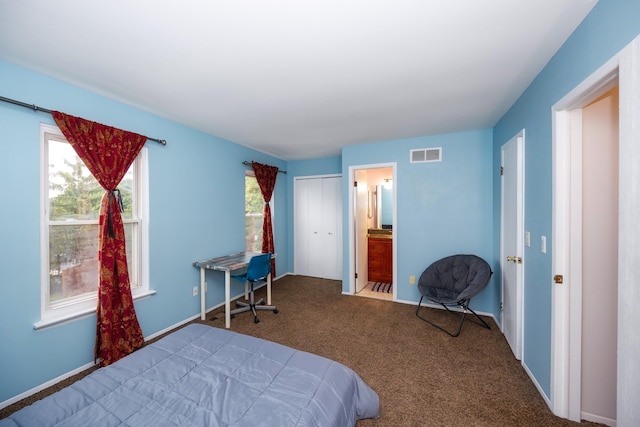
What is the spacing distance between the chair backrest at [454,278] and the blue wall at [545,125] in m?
0.62

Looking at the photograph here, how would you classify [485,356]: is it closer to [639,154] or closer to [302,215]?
[639,154]

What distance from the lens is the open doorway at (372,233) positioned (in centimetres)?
404

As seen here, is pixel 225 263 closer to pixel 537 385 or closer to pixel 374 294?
pixel 374 294

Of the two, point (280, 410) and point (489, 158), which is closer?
point (280, 410)

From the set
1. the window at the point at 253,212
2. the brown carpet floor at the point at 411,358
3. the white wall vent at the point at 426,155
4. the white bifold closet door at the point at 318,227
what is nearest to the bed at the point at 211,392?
the brown carpet floor at the point at 411,358

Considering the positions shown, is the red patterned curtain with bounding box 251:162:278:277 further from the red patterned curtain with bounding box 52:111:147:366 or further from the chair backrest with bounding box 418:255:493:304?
the chair backrest with bounding box 418:255:493:304

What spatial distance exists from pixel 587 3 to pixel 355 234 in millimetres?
3287

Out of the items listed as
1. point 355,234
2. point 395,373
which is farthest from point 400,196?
point 395,373

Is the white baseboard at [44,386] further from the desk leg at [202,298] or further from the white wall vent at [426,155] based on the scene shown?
the white wall vent at [426,155]

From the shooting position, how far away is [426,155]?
3.56 m

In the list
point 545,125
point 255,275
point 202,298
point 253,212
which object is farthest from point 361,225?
point 545,125

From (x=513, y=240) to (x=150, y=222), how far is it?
3707mm

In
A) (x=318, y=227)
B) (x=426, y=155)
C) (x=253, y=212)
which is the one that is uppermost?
(x=426, y=155)

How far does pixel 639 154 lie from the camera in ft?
3.10
